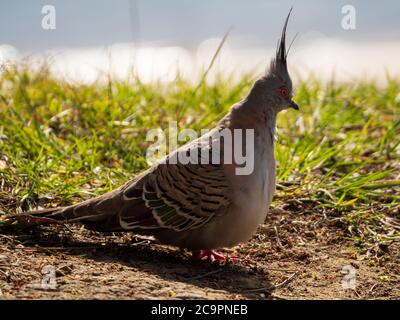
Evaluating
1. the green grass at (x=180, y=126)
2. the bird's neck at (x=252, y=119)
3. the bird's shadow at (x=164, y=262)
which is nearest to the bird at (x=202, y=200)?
the bird's neck at (x=252, y=119)

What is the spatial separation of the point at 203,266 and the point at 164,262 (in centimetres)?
25

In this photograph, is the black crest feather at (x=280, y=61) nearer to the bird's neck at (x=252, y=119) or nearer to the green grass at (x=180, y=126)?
the bird's neck at (x=252, y=119)

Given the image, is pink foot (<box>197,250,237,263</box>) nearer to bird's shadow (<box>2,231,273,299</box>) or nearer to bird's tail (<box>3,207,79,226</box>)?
bird's shadow (<box>2,231,273,299</box>)

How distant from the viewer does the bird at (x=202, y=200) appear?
445cm

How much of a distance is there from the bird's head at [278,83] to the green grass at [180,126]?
2.96 ft

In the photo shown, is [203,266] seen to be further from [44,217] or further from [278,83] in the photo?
[278,83]

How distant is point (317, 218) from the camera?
17.8 ft

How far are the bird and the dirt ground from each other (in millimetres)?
157

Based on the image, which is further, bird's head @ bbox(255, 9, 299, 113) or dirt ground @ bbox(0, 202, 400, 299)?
bird's head @ bbox(255, 9, 299, 113)

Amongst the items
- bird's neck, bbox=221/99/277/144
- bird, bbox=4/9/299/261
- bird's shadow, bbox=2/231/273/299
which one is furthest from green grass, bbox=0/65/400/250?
bird's neck, bbox=221/99/277/144

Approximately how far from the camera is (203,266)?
4629 mm

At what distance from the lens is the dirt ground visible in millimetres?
3859

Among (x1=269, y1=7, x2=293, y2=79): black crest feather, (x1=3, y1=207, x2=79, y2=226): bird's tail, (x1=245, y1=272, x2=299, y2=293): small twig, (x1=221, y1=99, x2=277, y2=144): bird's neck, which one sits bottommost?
(x1=245, y1=272, x2=299, y2=293): small twig

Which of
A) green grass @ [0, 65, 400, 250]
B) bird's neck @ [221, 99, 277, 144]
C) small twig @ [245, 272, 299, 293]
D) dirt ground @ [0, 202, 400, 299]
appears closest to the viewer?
dirt ground @ [0, 202, 400, 299]
